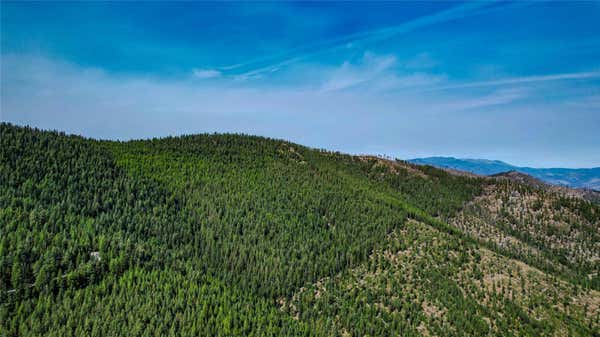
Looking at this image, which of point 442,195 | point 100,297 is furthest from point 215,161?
point 442,195

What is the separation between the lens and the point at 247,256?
48.4 metres

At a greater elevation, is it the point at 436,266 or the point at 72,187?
the point at 72,187

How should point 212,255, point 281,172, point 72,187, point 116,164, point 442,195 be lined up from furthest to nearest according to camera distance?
1. point 442,195
2. point 281,172
3. point 116,164
4. point 72,187
5. point 212,255

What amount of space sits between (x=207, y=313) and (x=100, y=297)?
1167cm

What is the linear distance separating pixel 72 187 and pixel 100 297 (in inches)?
1092

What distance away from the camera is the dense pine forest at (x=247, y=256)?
33.3m

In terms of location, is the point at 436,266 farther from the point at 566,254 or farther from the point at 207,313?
the point at 566,254

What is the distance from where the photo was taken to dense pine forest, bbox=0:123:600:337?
33.3 metres

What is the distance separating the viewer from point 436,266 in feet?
162

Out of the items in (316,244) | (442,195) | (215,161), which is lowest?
(316,244)

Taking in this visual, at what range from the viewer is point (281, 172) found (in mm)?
84875

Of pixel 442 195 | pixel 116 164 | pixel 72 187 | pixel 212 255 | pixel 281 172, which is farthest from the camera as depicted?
pixel 442 195

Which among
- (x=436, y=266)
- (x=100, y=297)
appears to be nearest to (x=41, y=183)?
(x=100, y=297)

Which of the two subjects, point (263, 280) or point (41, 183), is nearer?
point (263, 280)
